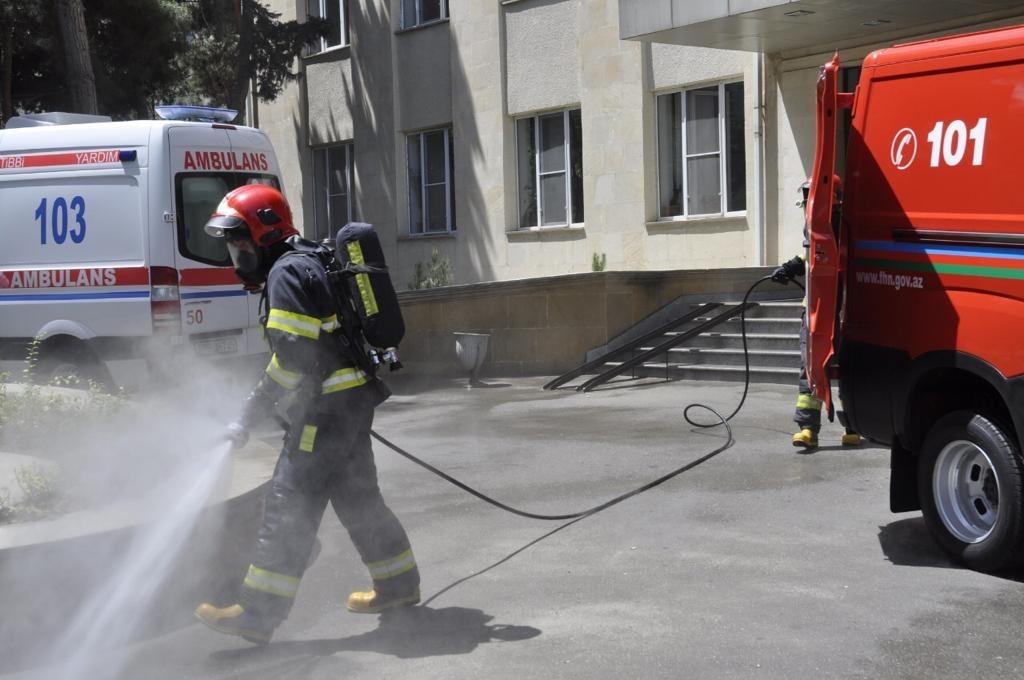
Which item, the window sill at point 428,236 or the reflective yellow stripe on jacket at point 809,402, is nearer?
the reflective yellow stripe on jacket at point 809,402

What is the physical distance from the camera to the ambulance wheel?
1094cm

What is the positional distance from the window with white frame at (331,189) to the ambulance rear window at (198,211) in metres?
13.1

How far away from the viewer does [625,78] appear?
18.0m

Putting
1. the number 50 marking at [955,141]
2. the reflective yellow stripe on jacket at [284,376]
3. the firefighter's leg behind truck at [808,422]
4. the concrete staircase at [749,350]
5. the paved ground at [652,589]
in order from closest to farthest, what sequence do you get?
the paved ground at [652,589], the reflective yellow stripe on jacket at [284,376], the number 50 marking at [955,141], the firefighter's leg behind truck at [808,422], the concrete staircase at [749,350]

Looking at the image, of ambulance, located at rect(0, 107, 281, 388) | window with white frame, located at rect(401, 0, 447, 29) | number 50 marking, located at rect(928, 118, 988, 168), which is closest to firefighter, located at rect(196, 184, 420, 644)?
number 50 marking, located at rect(928, 118, 988, 168)

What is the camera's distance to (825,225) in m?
6.56

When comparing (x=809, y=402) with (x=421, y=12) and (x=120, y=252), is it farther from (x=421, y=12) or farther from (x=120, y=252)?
(x=421, y=12)

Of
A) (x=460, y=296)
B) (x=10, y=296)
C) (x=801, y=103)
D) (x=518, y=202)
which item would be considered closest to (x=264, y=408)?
(x=10, y=296)

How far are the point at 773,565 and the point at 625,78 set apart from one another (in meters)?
12.8

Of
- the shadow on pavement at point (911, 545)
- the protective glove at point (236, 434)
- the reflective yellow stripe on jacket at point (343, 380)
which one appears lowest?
the shadow on pavement at point (911, 545)

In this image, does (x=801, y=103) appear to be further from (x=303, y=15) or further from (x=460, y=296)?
(x=303, y=15)

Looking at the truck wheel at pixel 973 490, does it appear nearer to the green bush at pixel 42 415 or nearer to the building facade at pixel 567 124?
the green bush at pixel 42 415

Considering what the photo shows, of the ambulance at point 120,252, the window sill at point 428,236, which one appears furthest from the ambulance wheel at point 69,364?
the window sill at point 428,236

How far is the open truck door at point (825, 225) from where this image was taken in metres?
6.52
